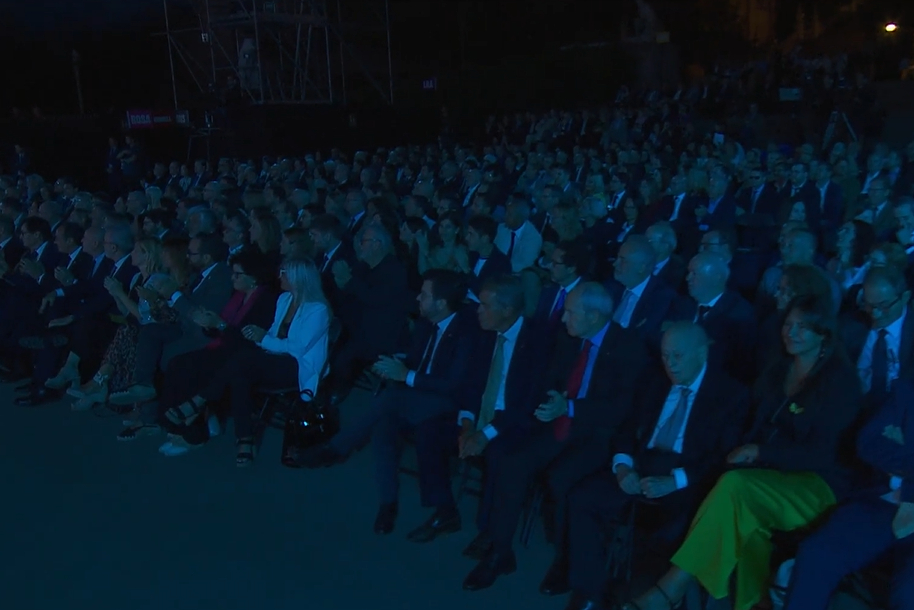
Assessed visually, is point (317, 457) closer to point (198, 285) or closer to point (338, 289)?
point (338, 289)

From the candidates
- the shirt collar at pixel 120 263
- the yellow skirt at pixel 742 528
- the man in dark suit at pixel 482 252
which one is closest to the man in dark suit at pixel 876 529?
the yellow skirt at pixel 742 528

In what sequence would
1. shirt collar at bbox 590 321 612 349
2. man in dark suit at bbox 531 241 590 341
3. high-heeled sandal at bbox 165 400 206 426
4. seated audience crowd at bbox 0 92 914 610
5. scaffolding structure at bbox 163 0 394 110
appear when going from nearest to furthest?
seated audience crowd at bbox 0 92 914 610, shirt collar at bbox 590 321 612 349, man in dark suit at bbox 531 241 590 341, high-heeled sandal at bbox 165 400 206 426, scaffolding structure at bbox 163 0 394 110

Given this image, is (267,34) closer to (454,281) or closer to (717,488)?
(454,281)

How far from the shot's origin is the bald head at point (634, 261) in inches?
160

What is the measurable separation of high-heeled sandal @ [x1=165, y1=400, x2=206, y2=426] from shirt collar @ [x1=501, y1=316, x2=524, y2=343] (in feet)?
6.43

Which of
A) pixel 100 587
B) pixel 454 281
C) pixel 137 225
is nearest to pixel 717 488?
pixel 454 281

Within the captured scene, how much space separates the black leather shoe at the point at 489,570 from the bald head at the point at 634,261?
5.17ft

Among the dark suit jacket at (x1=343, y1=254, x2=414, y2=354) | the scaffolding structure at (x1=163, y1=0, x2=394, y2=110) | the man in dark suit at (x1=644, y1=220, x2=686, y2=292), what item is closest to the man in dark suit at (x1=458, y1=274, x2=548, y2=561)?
the dark suit jacket at (x1=343, y1=254, x2=414, y2=354)

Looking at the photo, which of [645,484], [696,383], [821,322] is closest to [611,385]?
[696,383]

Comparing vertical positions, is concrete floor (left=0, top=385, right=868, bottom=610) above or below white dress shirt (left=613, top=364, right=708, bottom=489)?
below

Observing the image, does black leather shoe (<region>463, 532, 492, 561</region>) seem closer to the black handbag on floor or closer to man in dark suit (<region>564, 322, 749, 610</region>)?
man in dark suit (<region>564, 322, 749, 610</region>)

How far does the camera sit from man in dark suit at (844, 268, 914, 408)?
3326 mm

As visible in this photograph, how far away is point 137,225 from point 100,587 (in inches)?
165

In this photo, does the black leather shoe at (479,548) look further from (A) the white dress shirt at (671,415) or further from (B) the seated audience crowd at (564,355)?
(A) the white dress shirt at (671,415)
